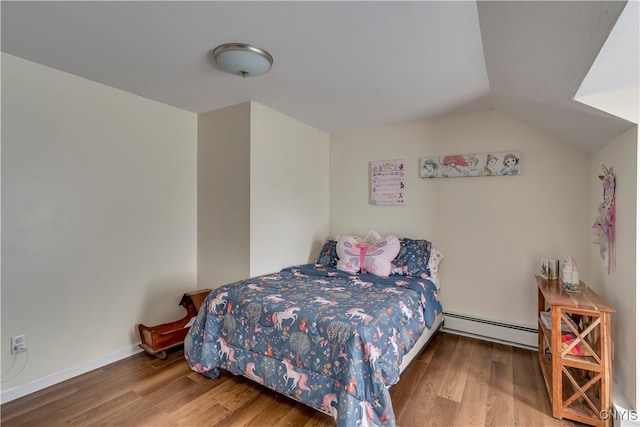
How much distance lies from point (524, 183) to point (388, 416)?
2297 millimetres

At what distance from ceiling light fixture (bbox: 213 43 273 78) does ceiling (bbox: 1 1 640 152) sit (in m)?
0.05

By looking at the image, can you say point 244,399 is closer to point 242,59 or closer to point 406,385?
point 406,385

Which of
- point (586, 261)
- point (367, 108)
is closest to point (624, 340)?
point (586, 261)

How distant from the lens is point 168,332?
2.55 metres

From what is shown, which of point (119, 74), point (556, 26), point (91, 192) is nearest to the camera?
point (556, 26)

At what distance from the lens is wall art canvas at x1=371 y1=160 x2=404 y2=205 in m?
3.28

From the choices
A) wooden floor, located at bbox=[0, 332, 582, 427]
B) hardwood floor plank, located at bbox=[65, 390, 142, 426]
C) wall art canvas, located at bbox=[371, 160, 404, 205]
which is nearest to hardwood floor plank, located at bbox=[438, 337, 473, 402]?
wooden floor, located at bbox=[0, 332, 582, 427]

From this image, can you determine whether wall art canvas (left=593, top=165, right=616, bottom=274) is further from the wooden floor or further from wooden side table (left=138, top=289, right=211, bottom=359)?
wooden side table (left=138, top=289, right=211, bottom=359)

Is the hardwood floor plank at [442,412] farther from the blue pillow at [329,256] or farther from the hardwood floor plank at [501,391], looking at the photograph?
the blue pillow at [329,256]

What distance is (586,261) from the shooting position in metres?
2.46

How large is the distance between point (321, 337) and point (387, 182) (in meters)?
2.10

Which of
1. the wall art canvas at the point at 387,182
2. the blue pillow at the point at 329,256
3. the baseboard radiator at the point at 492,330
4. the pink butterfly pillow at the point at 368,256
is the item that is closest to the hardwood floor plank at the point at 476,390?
the baseboard radiator at the point at 492,330

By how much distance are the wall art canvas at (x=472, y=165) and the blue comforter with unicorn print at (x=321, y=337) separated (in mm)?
1175

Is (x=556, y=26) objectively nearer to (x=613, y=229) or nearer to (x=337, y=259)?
(x=613, y=229)
